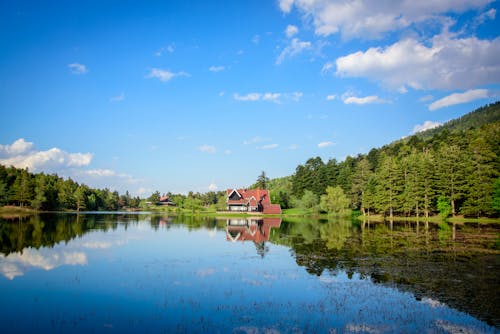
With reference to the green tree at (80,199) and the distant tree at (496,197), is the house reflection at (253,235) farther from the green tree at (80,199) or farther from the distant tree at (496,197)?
the green tree at (80,199)

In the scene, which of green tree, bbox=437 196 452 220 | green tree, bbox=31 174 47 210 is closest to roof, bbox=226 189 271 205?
green tree, bbox=437 196 452 220

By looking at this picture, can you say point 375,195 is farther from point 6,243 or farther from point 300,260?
point 6,243

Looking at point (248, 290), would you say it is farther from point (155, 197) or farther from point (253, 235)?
point (155, 197)

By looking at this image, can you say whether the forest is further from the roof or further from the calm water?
the calm water

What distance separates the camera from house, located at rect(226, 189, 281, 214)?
94.3 metres

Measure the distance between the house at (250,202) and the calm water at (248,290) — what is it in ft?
222

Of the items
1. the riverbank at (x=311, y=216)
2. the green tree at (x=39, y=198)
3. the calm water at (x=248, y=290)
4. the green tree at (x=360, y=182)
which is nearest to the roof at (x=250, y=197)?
the riverbank at (x=311, y=216)

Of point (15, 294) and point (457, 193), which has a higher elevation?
point (457, 193)

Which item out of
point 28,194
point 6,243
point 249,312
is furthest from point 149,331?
point 28,194

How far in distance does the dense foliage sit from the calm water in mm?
73755

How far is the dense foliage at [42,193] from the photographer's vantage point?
293 feet

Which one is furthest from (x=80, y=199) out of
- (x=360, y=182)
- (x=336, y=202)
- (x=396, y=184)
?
(x=396, y=184)

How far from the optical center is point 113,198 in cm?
14462

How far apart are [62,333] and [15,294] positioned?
18.2ft
